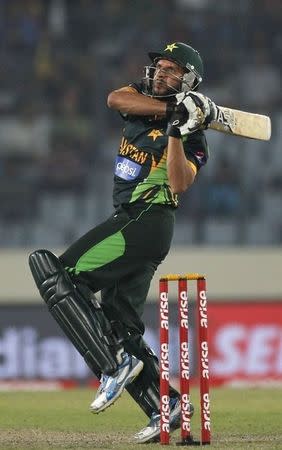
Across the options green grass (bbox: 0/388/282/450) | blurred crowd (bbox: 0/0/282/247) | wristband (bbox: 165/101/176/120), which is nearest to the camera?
wristband (bbox: 165/101/176/120)

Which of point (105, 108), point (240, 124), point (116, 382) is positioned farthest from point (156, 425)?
point (105, 108)

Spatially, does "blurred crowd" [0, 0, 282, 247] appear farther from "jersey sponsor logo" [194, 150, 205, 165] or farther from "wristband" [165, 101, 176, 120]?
"wristband" [165, 101, 176, 120]

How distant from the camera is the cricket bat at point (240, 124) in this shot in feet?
17.6

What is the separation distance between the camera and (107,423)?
6480 mm

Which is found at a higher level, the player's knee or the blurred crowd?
the blurred crowd

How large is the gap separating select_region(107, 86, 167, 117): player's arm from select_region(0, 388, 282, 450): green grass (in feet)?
4.42

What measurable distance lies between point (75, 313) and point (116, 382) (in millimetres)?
345

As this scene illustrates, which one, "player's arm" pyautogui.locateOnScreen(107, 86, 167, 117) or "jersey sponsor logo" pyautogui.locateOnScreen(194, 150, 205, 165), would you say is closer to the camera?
"player's arm" pyautogui.locateOnScreen(107, 86, 167, 117)

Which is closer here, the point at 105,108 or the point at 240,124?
the point at 240,124

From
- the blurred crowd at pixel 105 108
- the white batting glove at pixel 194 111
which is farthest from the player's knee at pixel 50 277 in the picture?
the blurred crowd at pixel 105 108

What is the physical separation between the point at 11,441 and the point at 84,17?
8093 mm

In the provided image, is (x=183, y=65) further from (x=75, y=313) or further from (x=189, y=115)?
(x=75, y=313)

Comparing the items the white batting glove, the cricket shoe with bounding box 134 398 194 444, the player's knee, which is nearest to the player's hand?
the white batting glove

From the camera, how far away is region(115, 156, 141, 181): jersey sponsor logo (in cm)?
547
